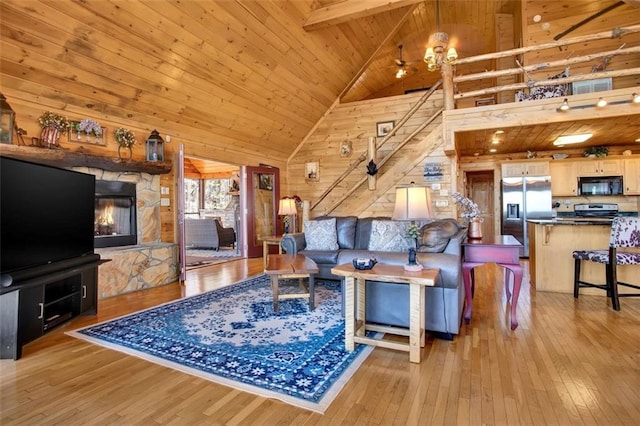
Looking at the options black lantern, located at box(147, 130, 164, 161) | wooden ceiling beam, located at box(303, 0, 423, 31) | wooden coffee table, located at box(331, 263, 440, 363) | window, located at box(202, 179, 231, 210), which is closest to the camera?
wooden coffee table, located at box(331, 263, 440, 363)

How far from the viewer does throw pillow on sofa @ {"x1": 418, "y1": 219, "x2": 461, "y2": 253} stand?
119 inches

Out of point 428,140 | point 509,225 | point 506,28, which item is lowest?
point 509,225

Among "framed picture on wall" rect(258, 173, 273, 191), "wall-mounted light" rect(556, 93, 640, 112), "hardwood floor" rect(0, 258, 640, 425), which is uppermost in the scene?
"wall-mounted light" rect(556, 93, 640, 112)

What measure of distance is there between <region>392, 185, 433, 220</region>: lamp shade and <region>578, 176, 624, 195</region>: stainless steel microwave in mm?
6136

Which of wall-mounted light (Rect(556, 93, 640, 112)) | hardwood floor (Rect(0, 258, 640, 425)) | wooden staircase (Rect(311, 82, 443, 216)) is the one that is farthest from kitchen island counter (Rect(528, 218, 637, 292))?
wooden staircase (Rect(311, 82, 443, 216))

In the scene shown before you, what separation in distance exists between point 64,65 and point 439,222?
4.41 meters

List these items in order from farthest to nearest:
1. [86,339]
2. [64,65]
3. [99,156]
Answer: [99,156]
[64,65]
[86,339]

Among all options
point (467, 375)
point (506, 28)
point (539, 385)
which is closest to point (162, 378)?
point (467, 375)

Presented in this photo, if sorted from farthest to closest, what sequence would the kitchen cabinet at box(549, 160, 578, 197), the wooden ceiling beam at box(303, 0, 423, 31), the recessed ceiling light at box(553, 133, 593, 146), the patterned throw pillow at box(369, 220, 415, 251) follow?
the kitchen cabinet at box(549, 160, 578, 197), the recessed ceiling light at box(553, 133, 593, 146), the wooden ceiling beam at box(303, 0, 423, 31), the patterned throw pillow at box(369, 220, 415, 251)

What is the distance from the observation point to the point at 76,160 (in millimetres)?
4051

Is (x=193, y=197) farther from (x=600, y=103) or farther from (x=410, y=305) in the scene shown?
(x=600, y=103)

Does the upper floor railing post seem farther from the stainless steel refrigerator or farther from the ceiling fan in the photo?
the stainless steel refrigerator

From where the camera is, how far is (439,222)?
10.7 ft

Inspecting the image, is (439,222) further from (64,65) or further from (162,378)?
(64,65)
